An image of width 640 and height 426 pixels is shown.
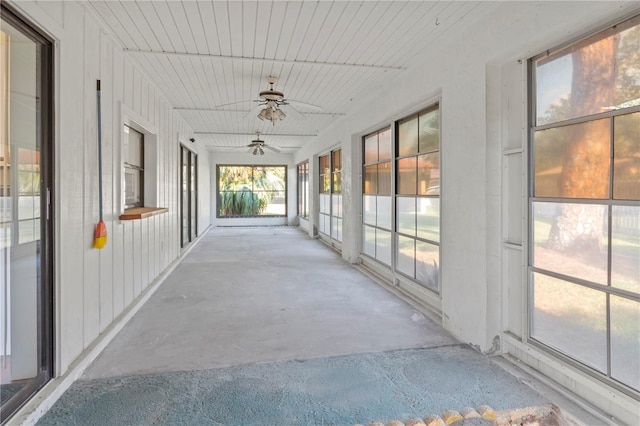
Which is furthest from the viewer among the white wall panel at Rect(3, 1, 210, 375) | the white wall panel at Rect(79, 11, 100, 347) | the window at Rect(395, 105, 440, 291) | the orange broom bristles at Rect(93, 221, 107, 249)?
the window at Rect(395, 105, 440, 291)

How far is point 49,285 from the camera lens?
2.23 meters

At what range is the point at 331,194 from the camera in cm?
836

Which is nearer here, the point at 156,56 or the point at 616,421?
the point at 616,421

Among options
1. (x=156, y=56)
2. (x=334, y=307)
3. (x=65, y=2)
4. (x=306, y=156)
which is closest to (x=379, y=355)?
(x=334, y=307)

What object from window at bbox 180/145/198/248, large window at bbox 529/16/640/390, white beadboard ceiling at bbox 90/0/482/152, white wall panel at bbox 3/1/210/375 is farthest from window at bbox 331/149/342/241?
large window at bbox 529/16/640/390

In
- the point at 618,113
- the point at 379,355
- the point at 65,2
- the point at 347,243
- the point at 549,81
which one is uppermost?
the point at 65,2

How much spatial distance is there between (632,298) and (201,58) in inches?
160

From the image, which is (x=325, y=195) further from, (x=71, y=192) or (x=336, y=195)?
(x=71, y=192)

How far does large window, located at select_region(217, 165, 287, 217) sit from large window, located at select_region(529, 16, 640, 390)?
11.3m

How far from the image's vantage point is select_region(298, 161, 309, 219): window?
37.4ft

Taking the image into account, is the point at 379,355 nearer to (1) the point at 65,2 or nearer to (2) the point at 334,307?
(2) the point at 334,307

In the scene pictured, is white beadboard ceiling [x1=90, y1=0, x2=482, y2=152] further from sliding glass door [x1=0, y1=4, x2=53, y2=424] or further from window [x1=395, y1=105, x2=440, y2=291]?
sliding glass door [x1=0, y1=4, x2=53, y2=424]

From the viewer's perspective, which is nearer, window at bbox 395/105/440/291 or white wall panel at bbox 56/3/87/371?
white wall panel at bbox 56/3/87/371

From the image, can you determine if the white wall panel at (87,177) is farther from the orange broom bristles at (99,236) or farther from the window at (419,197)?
the window at (419,197)
